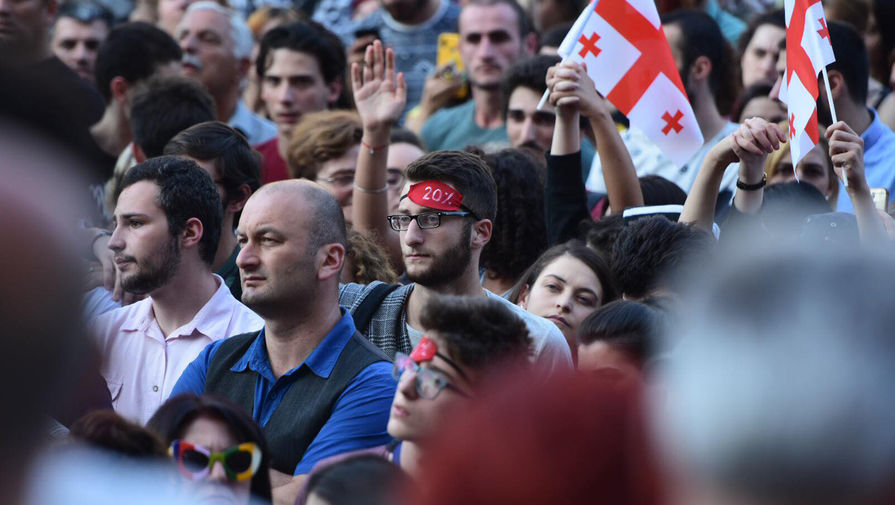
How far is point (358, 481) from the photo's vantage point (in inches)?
110

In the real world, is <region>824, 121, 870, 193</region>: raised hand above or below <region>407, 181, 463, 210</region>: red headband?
above

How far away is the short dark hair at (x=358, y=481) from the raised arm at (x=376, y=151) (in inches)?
119

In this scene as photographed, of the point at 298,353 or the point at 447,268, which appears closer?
the point at 298,353

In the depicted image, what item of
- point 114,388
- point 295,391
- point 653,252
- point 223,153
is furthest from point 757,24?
point 114,388

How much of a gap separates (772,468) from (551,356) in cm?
307

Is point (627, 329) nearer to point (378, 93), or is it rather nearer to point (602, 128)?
point (602, 128)

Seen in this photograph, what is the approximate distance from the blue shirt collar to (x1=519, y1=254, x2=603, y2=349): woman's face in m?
0.87

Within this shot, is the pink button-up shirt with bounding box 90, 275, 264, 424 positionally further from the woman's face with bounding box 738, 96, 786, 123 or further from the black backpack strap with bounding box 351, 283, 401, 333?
the woman's face with bounding box 738, 96, 786, 123

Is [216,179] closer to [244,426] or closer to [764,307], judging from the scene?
[244,426]

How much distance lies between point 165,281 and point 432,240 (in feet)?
3.63

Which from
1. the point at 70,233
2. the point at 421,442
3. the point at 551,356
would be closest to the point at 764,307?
the point at 70,233

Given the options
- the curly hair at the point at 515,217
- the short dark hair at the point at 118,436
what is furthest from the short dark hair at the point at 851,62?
the short dark hair at the point at 118,436

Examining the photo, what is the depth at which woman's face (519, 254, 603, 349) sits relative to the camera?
491 cm

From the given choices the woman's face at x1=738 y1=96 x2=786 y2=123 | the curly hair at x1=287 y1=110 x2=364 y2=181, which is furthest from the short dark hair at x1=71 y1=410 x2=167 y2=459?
the woman's face at x1=738 y1=96 x2=786 y2=123
